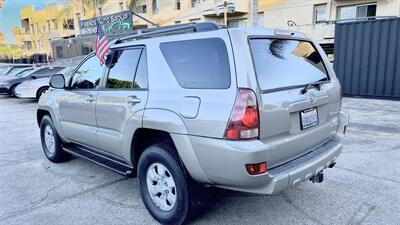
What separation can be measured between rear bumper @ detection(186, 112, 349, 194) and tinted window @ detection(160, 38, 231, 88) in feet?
1.63

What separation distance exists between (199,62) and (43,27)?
187 ft

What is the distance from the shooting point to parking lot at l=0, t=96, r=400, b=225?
3377 mm

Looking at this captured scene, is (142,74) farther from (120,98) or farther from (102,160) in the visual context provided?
(102,160)

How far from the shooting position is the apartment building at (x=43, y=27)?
4490cm

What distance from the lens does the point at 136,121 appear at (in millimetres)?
3314

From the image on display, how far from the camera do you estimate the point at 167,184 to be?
322 centimetres

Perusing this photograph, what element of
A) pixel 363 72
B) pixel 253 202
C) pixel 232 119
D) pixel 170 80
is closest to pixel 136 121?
pixel 170 80

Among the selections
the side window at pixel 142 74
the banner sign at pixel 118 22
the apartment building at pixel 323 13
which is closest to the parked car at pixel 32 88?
the banner sign at pixel 118 22

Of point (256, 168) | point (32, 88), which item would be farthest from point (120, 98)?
point (32, 88)

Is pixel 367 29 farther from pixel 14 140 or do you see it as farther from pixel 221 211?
pixel 14 140

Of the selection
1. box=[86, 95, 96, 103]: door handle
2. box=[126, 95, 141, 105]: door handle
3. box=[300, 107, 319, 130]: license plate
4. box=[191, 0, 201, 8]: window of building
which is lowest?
box=[300, 107, 319, 130]: license plate

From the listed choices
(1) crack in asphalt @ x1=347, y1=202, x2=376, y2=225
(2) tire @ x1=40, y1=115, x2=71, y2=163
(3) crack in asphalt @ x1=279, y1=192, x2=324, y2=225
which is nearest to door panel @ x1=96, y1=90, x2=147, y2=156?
(2) tire @ x1=40, y1=115, x2=71, y2=163

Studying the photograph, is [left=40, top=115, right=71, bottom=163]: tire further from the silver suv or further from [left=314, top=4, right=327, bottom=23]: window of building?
[left=314, top=4, right=327, bottom=23]: window of building

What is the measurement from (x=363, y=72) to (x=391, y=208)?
29.3 feet
